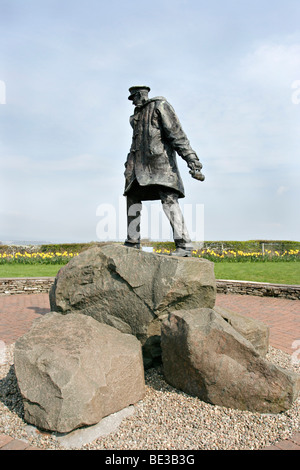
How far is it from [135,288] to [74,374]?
1160 millimetres

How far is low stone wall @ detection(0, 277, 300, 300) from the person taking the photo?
8.29 metres

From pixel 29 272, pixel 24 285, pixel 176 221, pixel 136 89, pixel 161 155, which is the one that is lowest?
pixel 24 285

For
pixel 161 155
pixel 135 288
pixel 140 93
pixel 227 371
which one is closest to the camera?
pixel 227 371

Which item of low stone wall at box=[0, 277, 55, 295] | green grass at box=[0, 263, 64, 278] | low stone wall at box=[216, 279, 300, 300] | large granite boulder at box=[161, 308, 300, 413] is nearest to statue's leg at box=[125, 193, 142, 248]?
large granite boulder at box=[161, 308, 300, 413]

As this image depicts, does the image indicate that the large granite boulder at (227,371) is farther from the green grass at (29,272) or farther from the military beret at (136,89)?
the green grass at (29,272)

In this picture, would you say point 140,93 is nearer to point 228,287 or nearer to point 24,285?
point 228,287

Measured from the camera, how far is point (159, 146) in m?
4.34

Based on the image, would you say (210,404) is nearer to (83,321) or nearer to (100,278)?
(83,321)

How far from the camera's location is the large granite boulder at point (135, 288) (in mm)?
3541

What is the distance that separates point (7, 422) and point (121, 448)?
987 millimetres

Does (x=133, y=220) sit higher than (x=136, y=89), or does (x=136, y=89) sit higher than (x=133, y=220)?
(x=136, y=89)

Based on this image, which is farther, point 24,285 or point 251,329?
point 24,285

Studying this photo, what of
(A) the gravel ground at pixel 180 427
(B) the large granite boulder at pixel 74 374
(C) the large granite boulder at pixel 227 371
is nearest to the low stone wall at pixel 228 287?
(A) the gravel ground at pixel 180 427

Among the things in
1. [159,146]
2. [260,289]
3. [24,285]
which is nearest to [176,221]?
[159,146]
